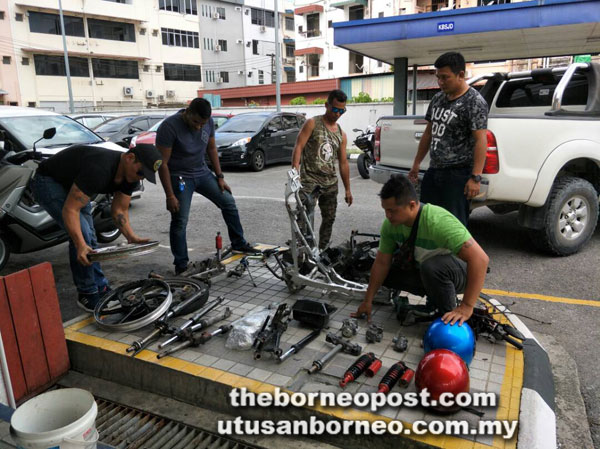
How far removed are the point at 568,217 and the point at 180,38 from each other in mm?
45224

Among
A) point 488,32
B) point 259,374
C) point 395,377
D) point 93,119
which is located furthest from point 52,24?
point 395,377

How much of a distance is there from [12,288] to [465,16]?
9713 millimetres

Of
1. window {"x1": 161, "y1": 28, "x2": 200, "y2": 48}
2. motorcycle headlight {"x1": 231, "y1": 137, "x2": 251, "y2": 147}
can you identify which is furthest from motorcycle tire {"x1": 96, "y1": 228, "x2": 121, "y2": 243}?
window {"x1": 161, "y1": 28, "x2": 200, "y2": 48}

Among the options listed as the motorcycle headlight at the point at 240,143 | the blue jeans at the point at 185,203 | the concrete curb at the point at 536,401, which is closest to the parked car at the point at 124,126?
the motorcycle headlight at the point at 240,143

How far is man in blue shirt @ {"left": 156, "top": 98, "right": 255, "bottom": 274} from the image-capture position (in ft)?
14.7

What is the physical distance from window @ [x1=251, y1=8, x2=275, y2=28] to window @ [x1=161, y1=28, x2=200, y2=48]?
788cm

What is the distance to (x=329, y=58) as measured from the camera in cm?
4169

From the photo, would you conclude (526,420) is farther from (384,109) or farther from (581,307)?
(384,109)

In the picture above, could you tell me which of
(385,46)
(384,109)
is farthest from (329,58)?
(385,46)

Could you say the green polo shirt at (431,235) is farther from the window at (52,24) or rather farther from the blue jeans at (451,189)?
the window at (52,24)

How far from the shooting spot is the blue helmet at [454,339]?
2.88 m

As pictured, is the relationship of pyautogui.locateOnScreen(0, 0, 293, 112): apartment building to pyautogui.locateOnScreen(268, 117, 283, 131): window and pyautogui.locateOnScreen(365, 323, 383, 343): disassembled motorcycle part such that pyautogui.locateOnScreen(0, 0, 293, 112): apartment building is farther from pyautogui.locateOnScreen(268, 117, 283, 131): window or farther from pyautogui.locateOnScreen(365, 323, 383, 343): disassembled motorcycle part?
pyautogui.locateOnScreen(365, 323, 383, 343): disassembled motorcycle part

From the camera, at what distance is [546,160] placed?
16.4ft

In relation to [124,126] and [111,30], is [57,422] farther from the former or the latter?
[111,30]
